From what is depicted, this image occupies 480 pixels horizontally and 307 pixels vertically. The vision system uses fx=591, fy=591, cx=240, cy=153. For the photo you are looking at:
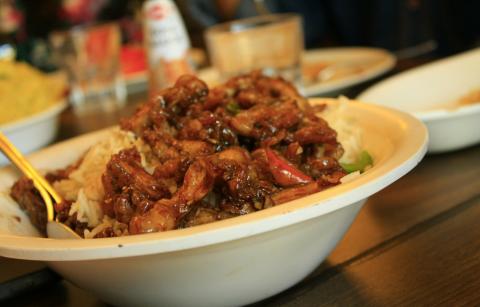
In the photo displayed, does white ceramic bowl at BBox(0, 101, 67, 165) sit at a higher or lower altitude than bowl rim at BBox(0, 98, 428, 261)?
lower

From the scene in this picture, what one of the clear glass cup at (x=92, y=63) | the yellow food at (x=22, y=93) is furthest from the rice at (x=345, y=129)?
the clear glass cup at (x=92, y=63)

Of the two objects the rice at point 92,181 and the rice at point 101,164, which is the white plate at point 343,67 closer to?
the rice at point 101,164

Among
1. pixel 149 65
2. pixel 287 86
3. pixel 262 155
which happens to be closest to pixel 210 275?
pixel 262 155

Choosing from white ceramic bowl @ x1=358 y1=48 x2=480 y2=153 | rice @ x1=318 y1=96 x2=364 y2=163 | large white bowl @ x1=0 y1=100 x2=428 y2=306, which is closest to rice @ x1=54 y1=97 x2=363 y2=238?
rice @ x1=318 y1=96 x2=364 y2=163

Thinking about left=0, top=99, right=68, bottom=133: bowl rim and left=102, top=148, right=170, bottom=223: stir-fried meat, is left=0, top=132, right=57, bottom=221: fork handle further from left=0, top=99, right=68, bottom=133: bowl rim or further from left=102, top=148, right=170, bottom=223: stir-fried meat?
left=0, top=99, right=68, bottom=133: bowl rim

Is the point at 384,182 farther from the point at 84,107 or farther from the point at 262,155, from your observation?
the point at 84,107

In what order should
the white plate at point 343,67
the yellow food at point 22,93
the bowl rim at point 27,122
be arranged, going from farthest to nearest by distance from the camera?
1. the yellow food at point 22,93
2. the white plate at point 343,67
3. the bowl rim at point 27,122
